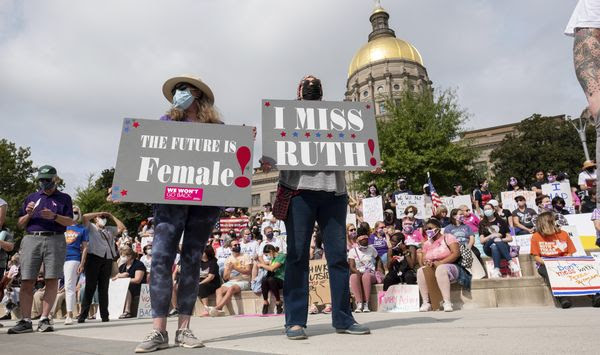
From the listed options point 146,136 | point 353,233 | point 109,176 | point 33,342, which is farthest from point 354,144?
point 109,176

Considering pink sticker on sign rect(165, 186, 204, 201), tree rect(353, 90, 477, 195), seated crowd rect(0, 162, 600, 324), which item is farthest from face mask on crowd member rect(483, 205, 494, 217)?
tree rect(353, 90, 477, 195)

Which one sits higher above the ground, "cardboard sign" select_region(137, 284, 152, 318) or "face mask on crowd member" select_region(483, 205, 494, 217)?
"face mask on crowd member" select_region(483, 205, 494, 217)

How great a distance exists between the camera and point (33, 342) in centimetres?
421

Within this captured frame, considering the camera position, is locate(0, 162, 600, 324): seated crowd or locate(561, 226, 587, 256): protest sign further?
locate(561, 226, 587, 256): protest sign

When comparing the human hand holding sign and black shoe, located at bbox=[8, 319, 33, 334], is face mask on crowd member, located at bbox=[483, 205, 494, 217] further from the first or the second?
black shoe, located at bbox=[8, 319, 33, 334]

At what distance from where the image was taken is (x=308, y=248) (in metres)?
3.80

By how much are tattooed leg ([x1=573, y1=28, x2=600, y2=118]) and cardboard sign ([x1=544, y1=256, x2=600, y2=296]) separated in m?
5.54

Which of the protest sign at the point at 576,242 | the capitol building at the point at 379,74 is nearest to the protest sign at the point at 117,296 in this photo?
the protest sign at the point at 576,242

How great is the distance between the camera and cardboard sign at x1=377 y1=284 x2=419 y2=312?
24.9ft

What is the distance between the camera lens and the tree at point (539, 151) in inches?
1838

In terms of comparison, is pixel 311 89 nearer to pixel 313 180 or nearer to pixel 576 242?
pixel 313 180

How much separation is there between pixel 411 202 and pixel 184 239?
44.0 ft

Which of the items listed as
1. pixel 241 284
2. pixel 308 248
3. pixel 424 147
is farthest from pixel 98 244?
pixel 424 147

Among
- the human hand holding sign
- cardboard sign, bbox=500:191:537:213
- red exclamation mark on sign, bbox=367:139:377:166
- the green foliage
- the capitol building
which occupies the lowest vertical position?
the human hand holding sign
